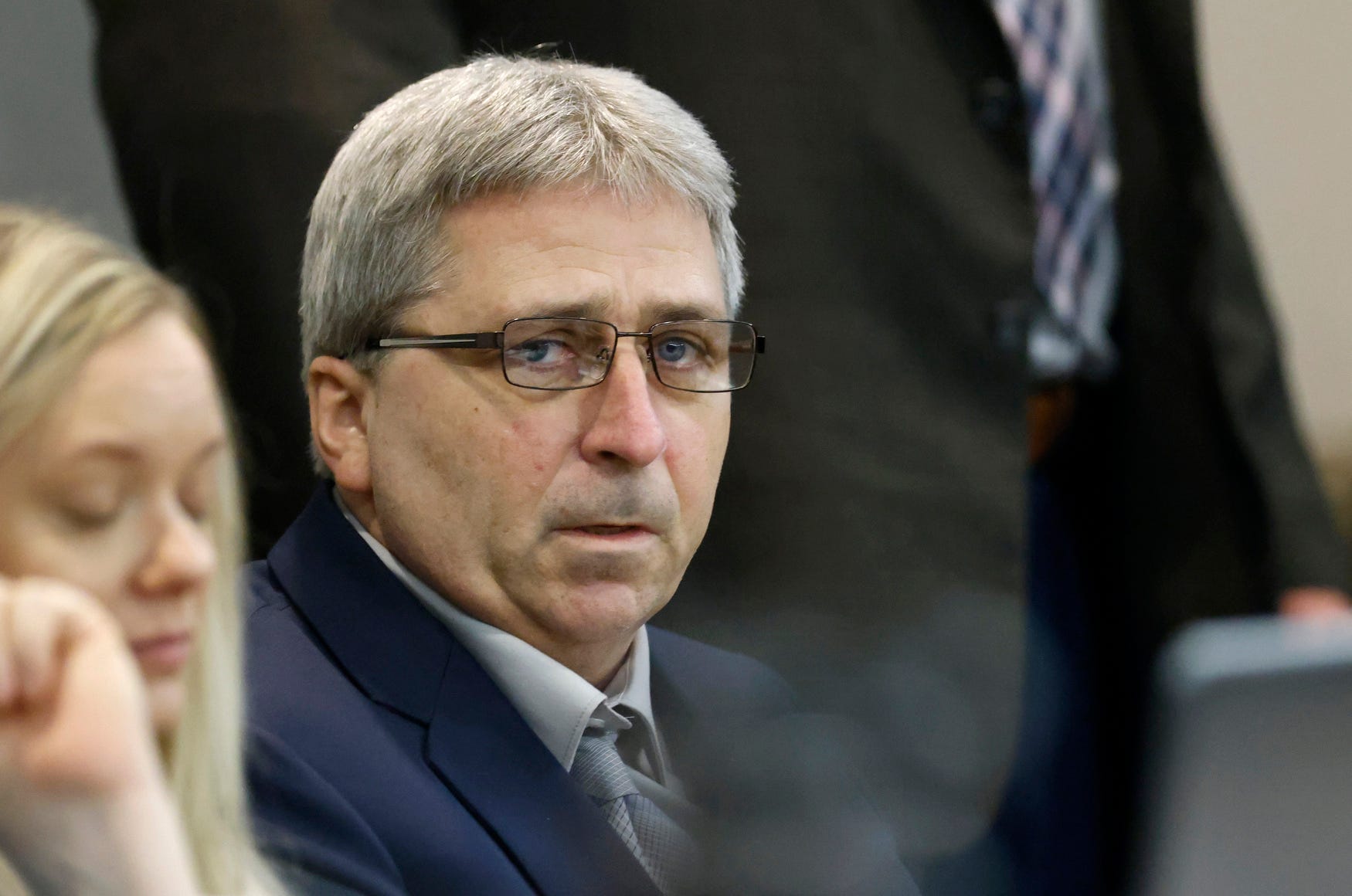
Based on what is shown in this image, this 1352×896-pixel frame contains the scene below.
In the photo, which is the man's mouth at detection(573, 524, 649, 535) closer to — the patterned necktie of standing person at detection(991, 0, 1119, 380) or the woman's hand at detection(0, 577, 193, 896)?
the woman's hand at detection(0, 577, 193, 896)

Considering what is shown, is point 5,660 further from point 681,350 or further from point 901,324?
point 901,324

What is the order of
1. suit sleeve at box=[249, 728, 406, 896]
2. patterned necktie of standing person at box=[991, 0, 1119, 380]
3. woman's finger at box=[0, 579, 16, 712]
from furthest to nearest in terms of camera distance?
patterned necktie of standing person at box=[991, 0, 1119, 380] → suit sleeve at box=[249, 728, 406, 896] → woman's finger at box=[0, 579, 16, 712]

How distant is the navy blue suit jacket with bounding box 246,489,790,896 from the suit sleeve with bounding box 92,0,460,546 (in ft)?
0.24

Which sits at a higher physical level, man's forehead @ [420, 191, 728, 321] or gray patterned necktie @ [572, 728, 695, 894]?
man's forehead @ [420, 191, 728, 321]

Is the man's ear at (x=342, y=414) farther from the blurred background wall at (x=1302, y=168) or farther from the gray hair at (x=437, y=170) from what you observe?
the blurred background wall at (x=1302, y=168)

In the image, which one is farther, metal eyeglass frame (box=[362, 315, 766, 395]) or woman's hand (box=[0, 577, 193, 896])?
metal eyeglass frame (box=[362, 315, 766, 395])

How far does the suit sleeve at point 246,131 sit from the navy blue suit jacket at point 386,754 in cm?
7

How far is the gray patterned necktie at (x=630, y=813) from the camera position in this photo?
25.4 inches

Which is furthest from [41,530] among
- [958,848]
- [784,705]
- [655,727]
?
[958,848]

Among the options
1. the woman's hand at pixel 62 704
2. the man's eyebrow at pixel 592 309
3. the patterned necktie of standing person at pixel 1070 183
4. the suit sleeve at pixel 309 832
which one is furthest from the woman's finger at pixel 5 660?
the patterned necktie of standing person at pixel 1070 183

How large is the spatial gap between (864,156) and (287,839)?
0.50 m

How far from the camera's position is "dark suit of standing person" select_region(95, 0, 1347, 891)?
65cm

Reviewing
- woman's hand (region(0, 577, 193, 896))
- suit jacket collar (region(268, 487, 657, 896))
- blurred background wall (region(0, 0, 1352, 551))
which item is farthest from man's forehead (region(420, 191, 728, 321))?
blurred background wall (region(0, 0, 1352, 551))

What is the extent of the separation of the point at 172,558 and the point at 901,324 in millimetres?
541
